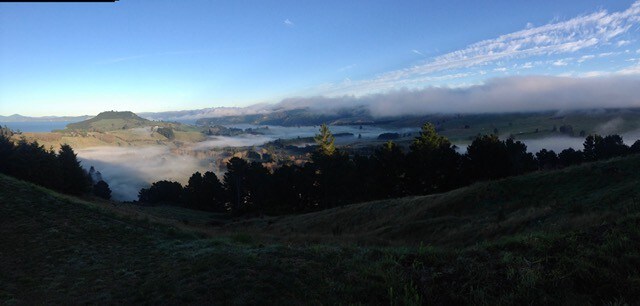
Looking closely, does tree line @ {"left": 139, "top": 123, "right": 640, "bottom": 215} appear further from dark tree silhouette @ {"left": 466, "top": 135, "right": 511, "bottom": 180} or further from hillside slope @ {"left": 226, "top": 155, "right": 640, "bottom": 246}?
hillside slope @ {"left": 226, "top": 155, "right": 640, "bottom": 246}

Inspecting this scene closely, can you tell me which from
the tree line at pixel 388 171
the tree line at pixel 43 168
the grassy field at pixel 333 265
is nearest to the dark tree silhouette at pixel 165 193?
the tree line at pixel 388 171

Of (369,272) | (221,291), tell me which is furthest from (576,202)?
(221,291)

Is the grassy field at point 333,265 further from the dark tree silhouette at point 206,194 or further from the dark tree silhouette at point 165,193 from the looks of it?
the dark tree silhouette at point 165,193

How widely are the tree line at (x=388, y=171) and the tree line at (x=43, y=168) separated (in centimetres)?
2720

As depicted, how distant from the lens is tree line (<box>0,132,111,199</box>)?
48703mm

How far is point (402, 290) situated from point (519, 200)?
2128 cm

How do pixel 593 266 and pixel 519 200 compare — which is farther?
pixel 519 200

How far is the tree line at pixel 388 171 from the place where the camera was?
54.2 metres

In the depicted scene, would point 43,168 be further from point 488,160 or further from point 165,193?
point 488,160

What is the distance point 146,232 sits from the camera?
716 inches

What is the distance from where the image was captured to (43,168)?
51.0 m

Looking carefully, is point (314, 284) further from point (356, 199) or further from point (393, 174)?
point (356, 199)

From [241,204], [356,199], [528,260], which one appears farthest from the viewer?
[241,204]

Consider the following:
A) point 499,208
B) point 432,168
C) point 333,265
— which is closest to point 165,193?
point 432,168
